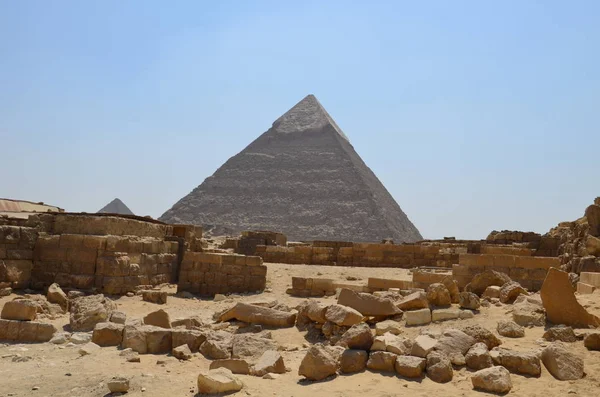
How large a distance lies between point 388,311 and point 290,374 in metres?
1.80

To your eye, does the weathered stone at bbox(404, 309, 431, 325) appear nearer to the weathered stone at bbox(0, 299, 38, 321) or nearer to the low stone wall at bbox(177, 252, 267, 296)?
the weathered stone at bbox(0, 299, 38, 321)

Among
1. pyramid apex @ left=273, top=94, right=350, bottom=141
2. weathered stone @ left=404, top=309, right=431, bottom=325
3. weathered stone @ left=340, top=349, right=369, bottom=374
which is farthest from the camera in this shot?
pyramid apex @ left=273, top=94, right=350, bottom=141

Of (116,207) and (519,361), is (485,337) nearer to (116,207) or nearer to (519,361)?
(519,361)

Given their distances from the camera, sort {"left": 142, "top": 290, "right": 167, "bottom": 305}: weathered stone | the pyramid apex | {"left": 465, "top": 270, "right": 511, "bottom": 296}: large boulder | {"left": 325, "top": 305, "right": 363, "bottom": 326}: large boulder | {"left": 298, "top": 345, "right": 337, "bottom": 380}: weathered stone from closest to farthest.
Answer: {"left": 298, "top": 345, "right": 337, "bottom": 380}: weathered stone
{"left": 325, "top": 305, "right": 363, "bottom": 326}: large boulder
{"left": 465, "top": 270, "right": 511, "bottom": 296}: large boulder
{"left": 142, "top": 290, "right": 167, "bottom": 305}: weathered stone
the pyramid apex

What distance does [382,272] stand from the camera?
14359 mm

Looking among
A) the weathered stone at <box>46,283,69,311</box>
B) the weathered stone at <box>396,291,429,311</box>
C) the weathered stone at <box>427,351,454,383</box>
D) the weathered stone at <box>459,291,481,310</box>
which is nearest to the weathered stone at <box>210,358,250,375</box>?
the weathered stone at <box>427,351,454,383</box>

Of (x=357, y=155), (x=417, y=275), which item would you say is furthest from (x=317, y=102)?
(x=417, y=275)

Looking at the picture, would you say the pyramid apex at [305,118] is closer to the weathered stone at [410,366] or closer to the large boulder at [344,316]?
the large boulder at [344,316]

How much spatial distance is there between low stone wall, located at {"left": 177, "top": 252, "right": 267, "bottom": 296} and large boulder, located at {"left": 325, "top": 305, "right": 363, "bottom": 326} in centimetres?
461

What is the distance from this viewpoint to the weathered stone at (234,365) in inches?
205

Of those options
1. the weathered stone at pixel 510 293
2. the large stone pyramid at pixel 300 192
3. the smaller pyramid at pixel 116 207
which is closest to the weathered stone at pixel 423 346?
the weathered stone at pixel 510 293

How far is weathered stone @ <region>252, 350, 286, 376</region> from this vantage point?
514 cm

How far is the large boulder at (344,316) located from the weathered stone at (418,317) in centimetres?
59

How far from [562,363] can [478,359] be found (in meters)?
0.65
